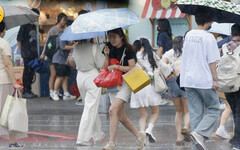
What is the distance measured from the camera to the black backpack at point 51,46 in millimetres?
15961

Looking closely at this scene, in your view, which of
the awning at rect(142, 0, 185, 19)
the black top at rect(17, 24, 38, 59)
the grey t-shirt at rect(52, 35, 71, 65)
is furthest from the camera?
the awning at rect(142, 0, 185, 19)

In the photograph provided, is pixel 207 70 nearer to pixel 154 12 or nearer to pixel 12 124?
pixel 12 124

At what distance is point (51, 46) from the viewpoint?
52.7 feet

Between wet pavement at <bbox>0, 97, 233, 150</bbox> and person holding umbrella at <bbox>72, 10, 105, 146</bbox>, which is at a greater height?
person holding umbrella at <bbox>72, 10, 105, 146</bbox>

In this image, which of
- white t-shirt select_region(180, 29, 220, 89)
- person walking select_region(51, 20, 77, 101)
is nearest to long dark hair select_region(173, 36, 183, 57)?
white t-shirt select_region(180, 29, 220, 89)

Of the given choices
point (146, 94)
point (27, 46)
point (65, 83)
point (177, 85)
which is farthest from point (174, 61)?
point (27, 46)

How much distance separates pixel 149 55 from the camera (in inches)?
412

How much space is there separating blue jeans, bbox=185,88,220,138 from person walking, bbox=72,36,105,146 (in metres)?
2.16

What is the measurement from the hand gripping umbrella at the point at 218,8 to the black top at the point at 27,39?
25.8 feet

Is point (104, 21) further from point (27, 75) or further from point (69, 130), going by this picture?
point (27, 75)

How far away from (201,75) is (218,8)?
2.92 feet

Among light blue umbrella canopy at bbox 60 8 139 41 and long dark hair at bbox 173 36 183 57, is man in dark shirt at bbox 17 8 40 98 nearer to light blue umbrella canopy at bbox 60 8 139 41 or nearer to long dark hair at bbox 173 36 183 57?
long dark hair at bbox 173 36 183 57

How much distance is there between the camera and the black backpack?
1596 centimetres

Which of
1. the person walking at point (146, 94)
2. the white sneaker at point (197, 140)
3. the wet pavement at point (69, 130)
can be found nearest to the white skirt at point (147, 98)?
the person walking at point (146, 94)
